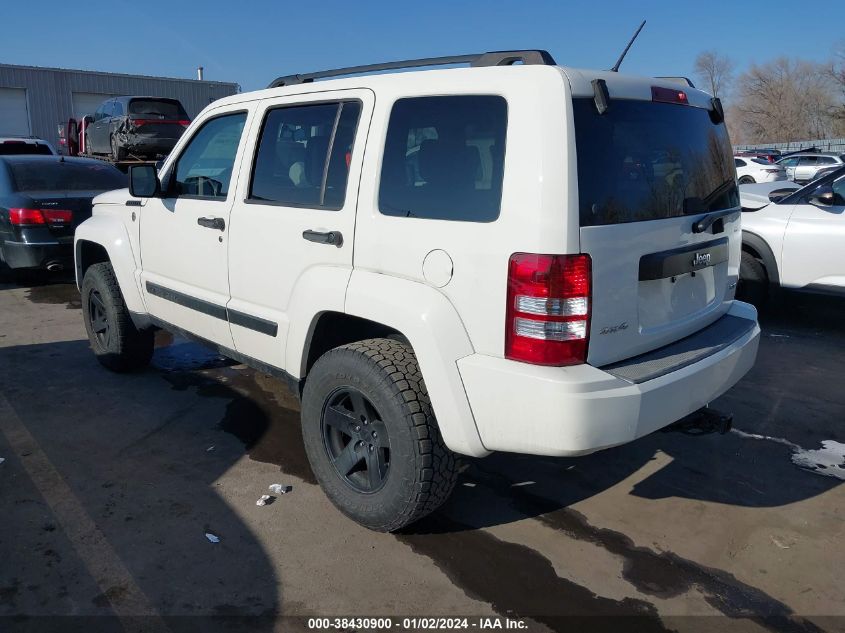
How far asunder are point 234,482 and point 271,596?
1043 millimetres

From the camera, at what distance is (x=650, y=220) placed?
9.40ft

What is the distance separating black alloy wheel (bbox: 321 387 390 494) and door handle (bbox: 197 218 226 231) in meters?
1.25

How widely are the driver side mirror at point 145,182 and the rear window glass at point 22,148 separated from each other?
11.0 metres

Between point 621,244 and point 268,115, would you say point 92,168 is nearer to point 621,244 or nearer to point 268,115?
point 268,115

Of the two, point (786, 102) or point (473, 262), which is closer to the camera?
point (473, 262)

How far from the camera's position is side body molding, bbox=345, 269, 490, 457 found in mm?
2736

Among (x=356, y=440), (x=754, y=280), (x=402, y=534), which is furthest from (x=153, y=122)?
(x=402, y=534)

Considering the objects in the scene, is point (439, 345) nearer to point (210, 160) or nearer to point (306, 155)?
point (306, 155)

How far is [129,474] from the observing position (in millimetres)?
3797

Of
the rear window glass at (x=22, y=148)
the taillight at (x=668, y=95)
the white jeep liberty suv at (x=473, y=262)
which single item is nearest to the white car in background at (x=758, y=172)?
the rear window glass at (x=22, y=148)

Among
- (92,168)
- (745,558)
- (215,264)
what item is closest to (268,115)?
(215,264)

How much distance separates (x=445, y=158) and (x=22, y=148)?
44.7ft

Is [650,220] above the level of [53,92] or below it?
below

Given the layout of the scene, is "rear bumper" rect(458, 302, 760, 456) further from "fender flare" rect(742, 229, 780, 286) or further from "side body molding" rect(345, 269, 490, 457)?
"fender flare" rect(742, 229, 780, 286)
